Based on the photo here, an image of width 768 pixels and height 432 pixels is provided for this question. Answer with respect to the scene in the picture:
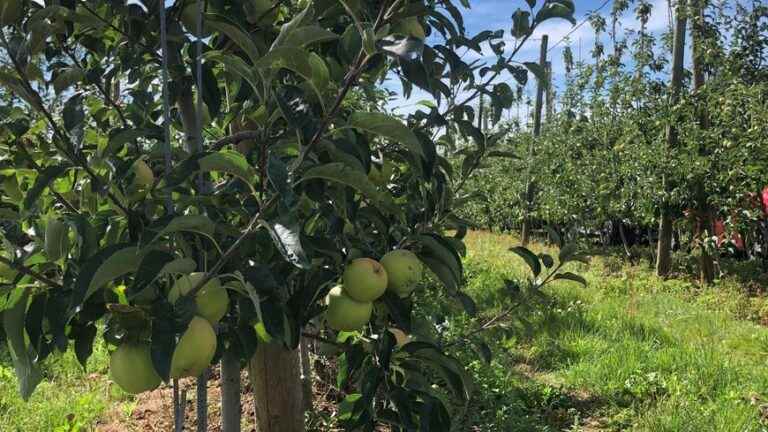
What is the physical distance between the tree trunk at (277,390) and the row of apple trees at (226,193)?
402 mm

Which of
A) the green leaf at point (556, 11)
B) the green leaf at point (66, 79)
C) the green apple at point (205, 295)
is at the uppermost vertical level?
the green leaf at point (556, 11)

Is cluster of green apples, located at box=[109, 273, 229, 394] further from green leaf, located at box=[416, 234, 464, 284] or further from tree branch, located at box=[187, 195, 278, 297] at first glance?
green leaf, located at box=[416, 234, 464, 284]

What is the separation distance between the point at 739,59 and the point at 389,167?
18.8 ft

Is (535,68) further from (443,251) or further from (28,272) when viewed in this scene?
(28,272)

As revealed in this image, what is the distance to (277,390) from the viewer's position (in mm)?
1667

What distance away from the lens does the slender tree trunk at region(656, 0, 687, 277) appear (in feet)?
19.6

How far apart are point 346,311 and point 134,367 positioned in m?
0.31

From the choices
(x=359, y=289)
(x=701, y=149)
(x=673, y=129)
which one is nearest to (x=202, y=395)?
(x=359, y=289)

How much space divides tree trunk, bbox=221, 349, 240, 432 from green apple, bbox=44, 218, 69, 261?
1.54 feet

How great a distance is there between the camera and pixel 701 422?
242 cm

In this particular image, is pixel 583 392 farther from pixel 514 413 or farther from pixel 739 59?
pixel 739 59

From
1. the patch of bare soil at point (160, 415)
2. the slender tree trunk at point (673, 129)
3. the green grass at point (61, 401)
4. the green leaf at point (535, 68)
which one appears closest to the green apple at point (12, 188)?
the green leaf at point (535, 68)

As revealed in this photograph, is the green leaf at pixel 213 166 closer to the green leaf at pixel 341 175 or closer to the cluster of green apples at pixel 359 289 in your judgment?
the green leaf at pixel 341 175

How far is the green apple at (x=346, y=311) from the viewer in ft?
2.96
